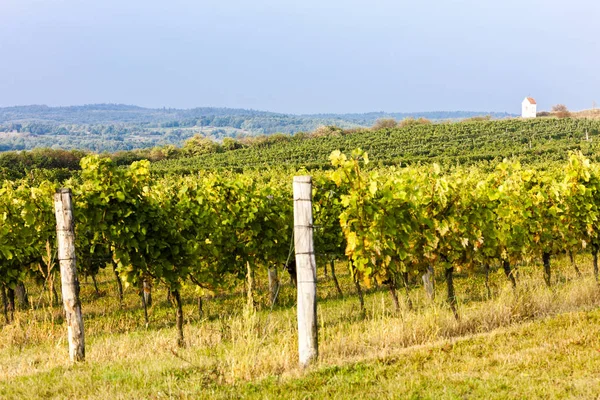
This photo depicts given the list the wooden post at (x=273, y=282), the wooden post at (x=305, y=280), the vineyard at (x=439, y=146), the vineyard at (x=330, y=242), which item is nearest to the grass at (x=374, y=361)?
the vineyard at (x=330, y=242)

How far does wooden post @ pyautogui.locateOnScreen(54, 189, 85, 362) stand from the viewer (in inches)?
285

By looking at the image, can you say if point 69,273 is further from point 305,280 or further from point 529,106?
point 529,106

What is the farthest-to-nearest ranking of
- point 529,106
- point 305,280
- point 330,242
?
point 529,106 < point 330,242 < point 305,280

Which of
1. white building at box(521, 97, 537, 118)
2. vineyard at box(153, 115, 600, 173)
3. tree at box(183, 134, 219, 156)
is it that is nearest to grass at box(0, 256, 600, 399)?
vineyard at box(153, 115, 600, 173)

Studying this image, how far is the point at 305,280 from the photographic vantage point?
6.41 m

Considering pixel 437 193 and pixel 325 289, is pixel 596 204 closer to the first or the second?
pixel 437 193

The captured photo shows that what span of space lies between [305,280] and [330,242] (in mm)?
8023

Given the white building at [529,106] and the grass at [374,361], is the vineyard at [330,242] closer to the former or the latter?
the grass at [374,361]

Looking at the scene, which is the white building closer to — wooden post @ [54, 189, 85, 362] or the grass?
the grass

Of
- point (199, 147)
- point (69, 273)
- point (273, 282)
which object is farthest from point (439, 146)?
point (69, 273)

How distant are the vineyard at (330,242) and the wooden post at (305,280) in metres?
0.13

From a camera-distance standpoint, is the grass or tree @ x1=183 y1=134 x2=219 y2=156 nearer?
the grass

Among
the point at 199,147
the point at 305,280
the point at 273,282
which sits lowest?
the point at 273,282

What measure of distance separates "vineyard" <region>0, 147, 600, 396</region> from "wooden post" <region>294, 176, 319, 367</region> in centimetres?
13
